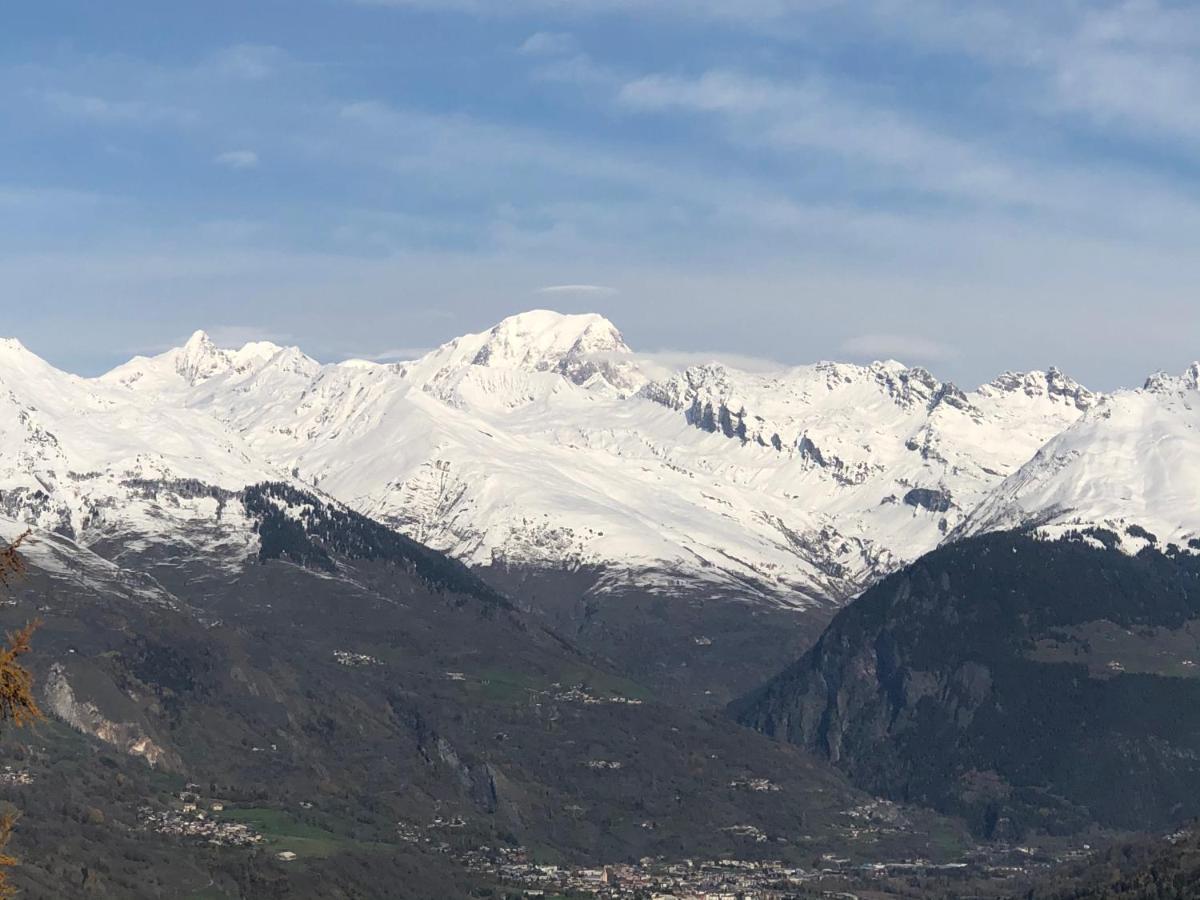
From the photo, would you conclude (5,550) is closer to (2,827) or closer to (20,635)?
(20,635)

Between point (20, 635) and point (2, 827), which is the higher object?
point (20, 635)

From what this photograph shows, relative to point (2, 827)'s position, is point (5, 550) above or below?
above

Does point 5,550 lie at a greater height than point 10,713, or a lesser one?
greater

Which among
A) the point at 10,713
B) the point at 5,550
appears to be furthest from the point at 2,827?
the point at 5,550

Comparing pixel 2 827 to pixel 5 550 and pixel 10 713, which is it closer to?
pixel 10 713

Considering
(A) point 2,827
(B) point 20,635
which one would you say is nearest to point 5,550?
(B) point 20,635
